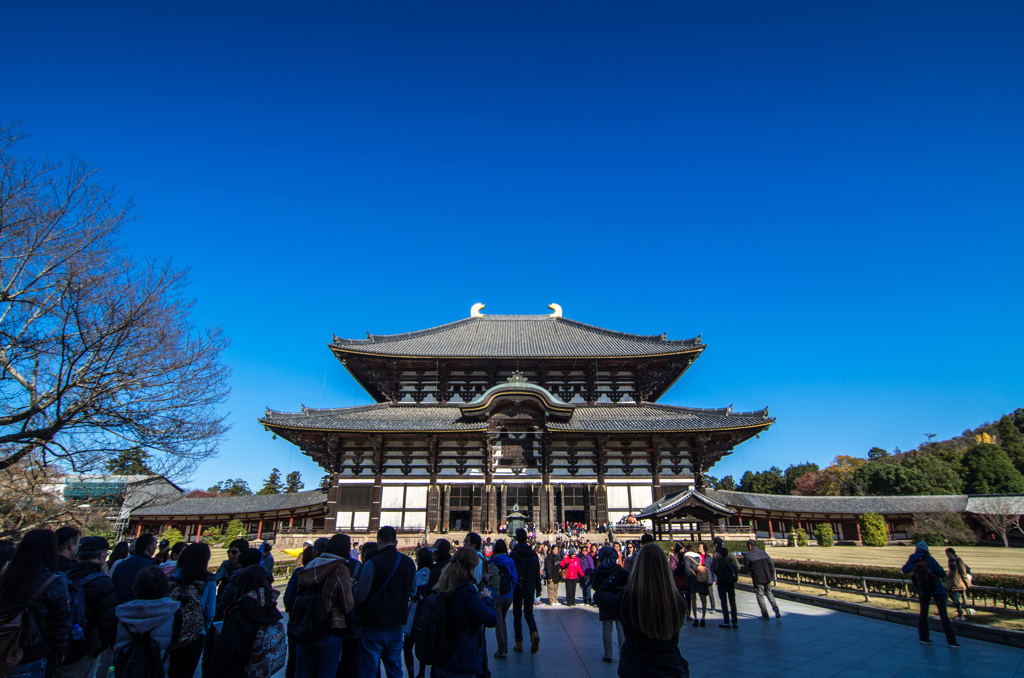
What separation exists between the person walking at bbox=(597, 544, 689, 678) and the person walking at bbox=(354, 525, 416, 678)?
232cm

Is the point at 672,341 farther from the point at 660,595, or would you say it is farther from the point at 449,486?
the point at 660,595

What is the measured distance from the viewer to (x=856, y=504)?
36875mm

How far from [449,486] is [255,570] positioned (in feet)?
74.5

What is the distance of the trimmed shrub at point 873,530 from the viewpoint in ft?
112

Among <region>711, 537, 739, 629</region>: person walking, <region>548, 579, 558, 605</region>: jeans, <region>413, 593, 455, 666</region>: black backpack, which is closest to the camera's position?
<region>413, 593, 455, 666</region>: black backpack

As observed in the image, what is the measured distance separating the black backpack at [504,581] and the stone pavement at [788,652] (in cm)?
103

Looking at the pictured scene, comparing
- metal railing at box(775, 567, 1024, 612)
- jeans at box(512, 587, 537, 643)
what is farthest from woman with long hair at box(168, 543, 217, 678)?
metal railing at box(775, 567, 1024, 612)

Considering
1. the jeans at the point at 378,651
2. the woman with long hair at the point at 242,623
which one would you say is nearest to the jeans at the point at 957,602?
the jeans at the point at 378,651

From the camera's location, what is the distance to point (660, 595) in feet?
11.8

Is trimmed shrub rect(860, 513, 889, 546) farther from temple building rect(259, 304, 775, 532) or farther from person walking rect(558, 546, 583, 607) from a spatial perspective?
person walking rect(558, 546, 583, 607)

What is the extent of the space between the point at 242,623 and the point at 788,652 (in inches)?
340

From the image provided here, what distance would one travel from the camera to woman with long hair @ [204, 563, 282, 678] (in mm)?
4516

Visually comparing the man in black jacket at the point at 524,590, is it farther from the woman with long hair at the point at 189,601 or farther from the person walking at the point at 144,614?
the person walking at the point at 144,614

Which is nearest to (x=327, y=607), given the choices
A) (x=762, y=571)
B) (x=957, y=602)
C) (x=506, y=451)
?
(x=762, y=571)
